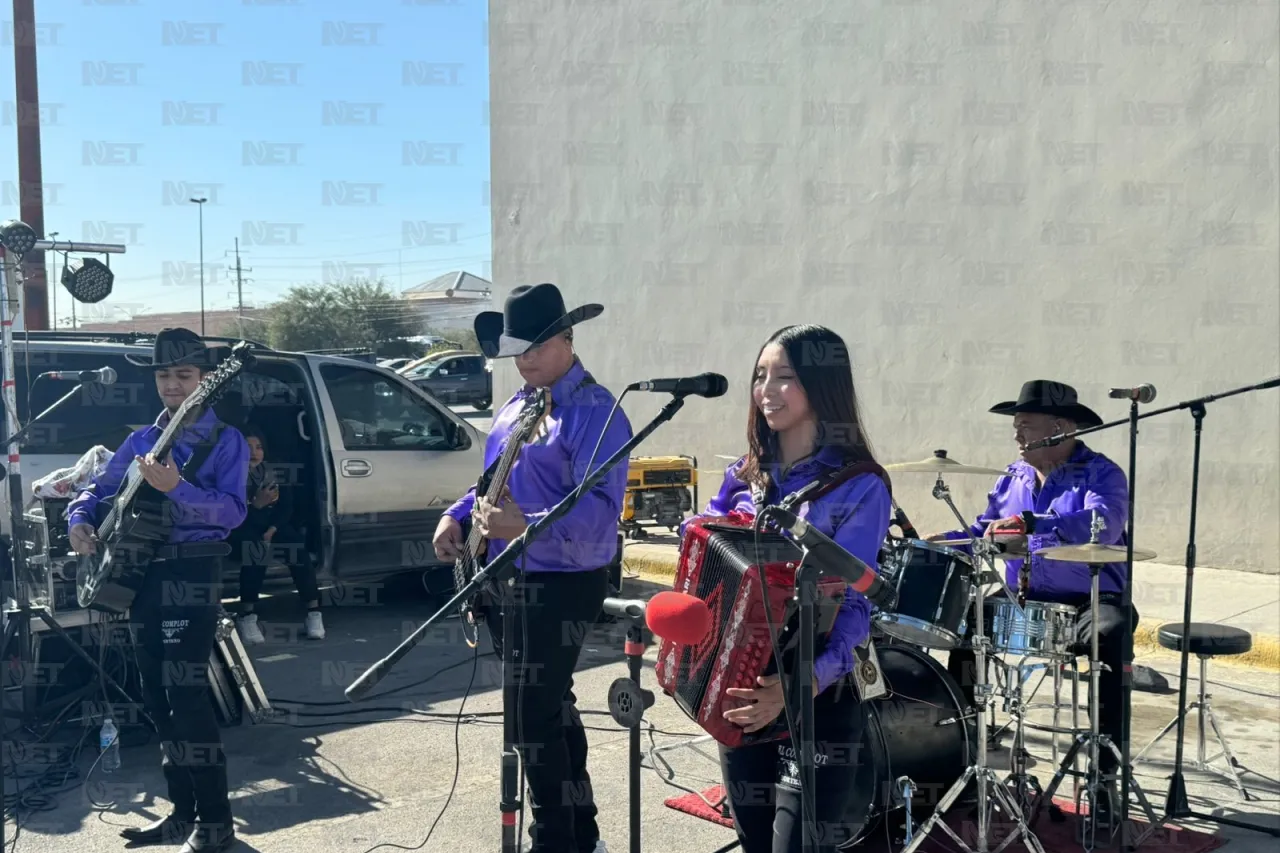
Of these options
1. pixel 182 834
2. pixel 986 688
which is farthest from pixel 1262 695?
pixel 182 834

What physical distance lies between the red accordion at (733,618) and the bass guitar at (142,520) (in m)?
2.31

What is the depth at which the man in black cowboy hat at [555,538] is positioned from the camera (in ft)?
12.3

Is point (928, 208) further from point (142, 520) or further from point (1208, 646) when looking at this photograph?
point (142, 520)

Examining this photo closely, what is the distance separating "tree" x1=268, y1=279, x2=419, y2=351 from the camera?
56.5m

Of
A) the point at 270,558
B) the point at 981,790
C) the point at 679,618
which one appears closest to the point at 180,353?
the point at 679,618

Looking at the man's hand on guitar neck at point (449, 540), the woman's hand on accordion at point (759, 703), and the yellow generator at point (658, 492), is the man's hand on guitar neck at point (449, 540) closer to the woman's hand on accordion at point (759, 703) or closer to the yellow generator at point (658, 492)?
the woman's hand on accordion at point (759, 703)

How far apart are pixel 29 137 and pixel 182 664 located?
9766mm

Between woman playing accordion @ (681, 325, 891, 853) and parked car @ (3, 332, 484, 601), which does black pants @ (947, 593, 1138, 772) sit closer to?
woman playing accordion @ (681, 325, 891, 853)

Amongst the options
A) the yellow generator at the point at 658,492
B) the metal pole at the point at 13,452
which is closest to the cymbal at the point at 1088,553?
the metal pole at the point at 13,452

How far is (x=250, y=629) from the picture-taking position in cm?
816

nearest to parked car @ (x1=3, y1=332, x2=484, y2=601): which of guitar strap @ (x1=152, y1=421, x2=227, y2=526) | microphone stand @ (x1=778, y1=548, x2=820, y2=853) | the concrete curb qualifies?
the concrete curb

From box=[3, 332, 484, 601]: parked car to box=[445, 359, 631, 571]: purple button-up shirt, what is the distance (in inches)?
150

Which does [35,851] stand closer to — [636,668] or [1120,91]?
[636,668]

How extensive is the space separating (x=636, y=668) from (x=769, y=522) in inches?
26.0
